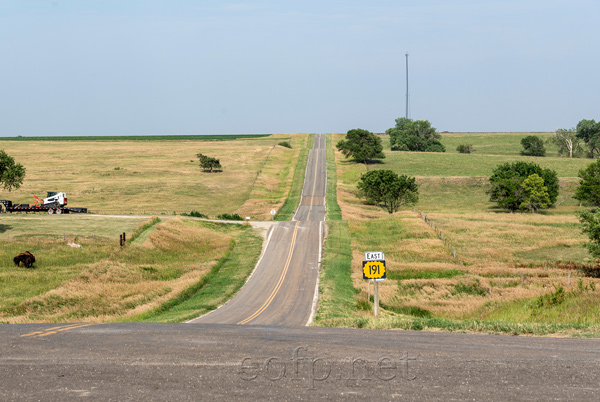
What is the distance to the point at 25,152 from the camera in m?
167

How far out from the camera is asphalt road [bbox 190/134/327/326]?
111ft

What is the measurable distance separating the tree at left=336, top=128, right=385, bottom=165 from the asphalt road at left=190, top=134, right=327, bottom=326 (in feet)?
231

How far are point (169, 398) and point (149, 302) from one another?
1157 inches

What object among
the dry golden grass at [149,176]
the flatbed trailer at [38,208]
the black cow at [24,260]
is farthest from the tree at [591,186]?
the black cow at [24,260]

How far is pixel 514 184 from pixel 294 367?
4098 inches

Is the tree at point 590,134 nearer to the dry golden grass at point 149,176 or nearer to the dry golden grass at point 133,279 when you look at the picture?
the dry golden grass at point 149,176

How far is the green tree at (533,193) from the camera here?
346 ft

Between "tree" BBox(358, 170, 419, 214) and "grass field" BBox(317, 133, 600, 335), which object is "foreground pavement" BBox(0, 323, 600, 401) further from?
"tree" BBox(358, 170, 419, 214)

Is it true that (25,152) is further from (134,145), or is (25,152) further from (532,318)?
(532,318)

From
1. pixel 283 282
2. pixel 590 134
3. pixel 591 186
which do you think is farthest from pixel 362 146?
pixel 283 282

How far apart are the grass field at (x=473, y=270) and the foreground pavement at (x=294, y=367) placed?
5243mm

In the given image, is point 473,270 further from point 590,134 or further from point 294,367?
point 590,134

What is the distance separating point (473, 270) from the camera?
50.2 meters

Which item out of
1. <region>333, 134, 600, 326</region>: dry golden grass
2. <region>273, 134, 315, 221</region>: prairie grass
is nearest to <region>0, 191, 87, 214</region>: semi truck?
<region>273, 134, 315, 221</region>: prairie grass
